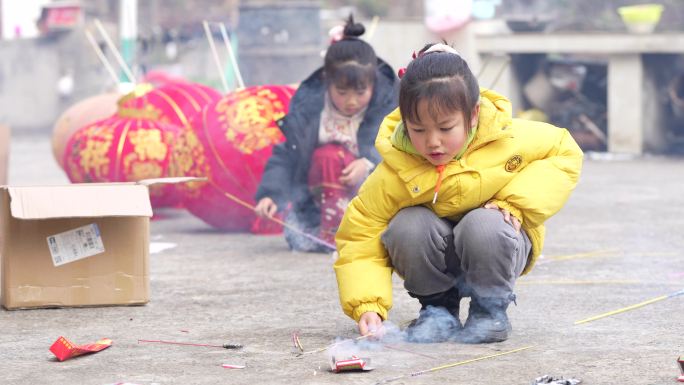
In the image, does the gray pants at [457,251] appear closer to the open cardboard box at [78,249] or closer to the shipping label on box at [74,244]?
the open cardboard box at [78,249]

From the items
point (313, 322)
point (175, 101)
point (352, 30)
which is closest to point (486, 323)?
point (313, 322)

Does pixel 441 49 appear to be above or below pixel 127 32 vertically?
above

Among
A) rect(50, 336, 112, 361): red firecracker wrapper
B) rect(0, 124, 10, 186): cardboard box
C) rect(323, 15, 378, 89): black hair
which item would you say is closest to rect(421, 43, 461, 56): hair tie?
rect(50, 336, 112, 361): red firecracker wrapper

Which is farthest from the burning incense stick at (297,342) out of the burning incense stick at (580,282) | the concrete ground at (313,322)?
the burning incense stick at (580,282)

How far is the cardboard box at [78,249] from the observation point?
3885 mm

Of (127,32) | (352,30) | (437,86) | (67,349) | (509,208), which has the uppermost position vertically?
(437,86)

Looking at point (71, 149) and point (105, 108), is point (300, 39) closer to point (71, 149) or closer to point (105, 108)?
point (105, 108)

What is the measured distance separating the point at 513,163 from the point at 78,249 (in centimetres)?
139

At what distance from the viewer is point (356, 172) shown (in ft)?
16.9

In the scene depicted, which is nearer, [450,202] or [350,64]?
[450,202]

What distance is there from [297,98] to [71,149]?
175cm

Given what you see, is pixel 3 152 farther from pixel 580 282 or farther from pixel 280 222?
pixel 580 282

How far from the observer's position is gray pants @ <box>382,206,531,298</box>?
3348 mm

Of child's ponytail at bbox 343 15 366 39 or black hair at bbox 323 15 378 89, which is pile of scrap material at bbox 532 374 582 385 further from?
child's ponytail at bbox 343 15 366 39
